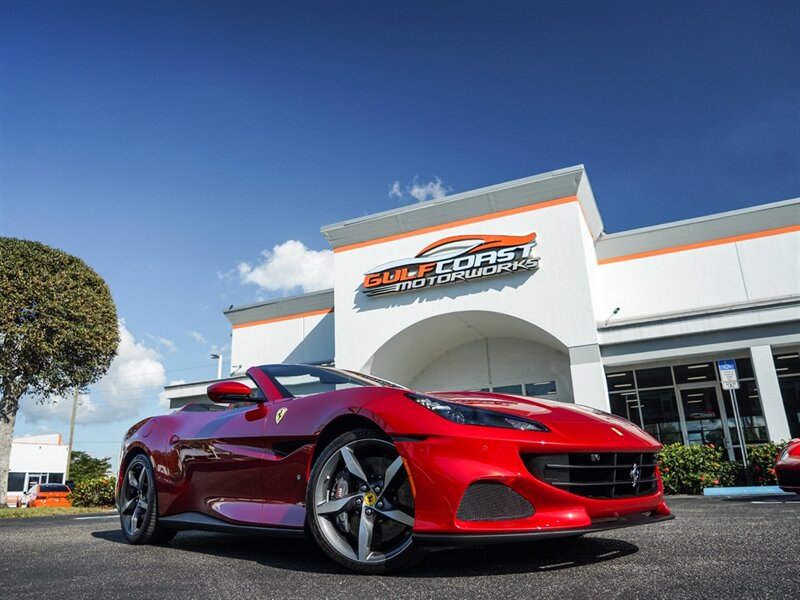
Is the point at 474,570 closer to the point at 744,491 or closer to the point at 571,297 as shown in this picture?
the point at 744,491

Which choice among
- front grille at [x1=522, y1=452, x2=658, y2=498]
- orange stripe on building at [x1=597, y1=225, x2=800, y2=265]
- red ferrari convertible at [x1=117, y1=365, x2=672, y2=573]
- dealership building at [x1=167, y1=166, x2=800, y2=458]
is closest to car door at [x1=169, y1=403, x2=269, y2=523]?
red ferrari convertible at [x1=117, y1=365, x2=672, y2=573]

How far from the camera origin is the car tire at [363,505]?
261 centimetres

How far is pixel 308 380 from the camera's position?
12.0ft

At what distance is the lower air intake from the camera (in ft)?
7.98

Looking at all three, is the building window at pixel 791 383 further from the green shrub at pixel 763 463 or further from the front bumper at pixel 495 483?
the front bumper at pixel 495 483

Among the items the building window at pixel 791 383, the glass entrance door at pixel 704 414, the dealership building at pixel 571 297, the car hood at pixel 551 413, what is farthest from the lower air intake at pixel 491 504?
the building window at pixel 791 383

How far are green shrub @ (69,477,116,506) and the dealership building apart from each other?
6183mm

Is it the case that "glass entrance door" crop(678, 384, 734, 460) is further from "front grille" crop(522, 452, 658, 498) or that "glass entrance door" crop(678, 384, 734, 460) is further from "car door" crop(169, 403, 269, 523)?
"car door" crop(169, 403, 269, 523)

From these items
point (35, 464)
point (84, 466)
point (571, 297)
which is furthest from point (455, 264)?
point (84, 466)

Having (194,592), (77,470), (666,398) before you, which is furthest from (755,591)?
(77,470)

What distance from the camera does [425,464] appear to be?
2.55 meters

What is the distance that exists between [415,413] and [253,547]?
189 centimetres

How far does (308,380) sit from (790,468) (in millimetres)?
5917

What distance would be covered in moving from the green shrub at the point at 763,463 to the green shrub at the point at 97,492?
13.2m
